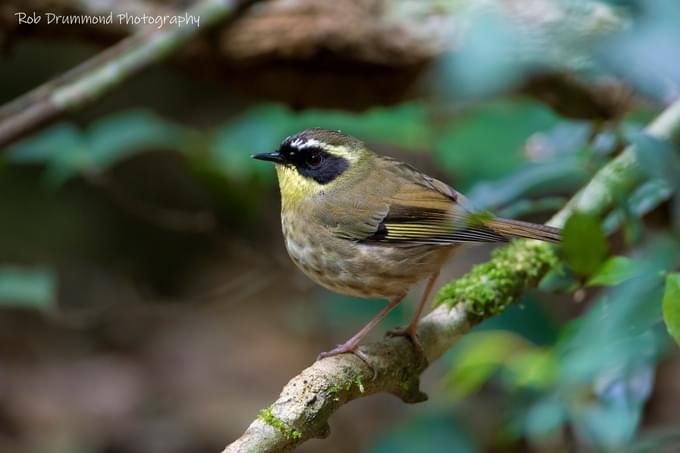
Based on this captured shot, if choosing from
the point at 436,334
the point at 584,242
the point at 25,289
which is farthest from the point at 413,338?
the point at 25,289

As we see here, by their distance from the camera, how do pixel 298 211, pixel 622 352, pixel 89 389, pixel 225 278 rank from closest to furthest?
pixel 622 352
pixel 298 211
pixel 89 389
pixel 225 278

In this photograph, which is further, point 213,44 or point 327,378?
point 213,44

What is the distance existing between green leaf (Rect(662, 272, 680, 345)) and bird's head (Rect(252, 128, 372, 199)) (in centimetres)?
152

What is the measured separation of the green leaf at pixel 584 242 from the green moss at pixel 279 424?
102 cm

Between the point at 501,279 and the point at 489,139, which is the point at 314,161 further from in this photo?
the point at 489,139

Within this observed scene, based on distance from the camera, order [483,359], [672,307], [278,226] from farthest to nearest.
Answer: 1. [278,226]
2. [483,359]
3. [672,307]

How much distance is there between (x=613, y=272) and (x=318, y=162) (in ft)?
4.36

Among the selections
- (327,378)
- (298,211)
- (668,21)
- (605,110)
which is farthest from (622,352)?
(605,110)

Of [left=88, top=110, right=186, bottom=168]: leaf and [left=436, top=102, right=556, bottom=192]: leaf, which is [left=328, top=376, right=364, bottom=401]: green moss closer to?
[left=436, top=102, right=556, bottom=192]: leaf

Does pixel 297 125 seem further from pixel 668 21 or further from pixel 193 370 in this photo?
pixel 668 21

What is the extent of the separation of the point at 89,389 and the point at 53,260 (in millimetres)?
1414

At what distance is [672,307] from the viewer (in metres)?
2.03

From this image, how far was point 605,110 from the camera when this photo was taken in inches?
183

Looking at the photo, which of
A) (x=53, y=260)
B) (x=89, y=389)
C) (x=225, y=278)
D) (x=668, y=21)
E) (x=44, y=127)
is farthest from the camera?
(x=225, y=278)
